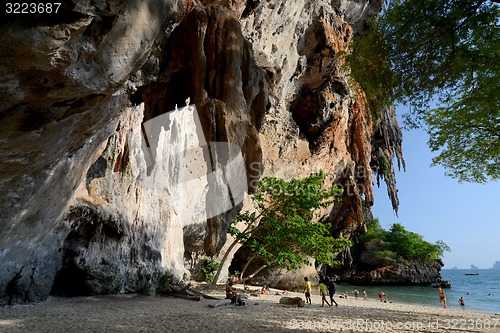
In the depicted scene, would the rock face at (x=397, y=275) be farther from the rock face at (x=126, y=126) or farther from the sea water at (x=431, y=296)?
the rock face at (x=126, y=126)

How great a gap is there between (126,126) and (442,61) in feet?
36.7

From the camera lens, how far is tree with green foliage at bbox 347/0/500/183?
6.60 meters

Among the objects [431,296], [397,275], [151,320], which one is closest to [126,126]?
[151,320]

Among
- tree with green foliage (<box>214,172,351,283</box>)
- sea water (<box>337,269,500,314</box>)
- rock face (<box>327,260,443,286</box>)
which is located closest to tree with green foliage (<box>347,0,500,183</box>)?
tree with green foliage (<box>214,172,351,283</box>)

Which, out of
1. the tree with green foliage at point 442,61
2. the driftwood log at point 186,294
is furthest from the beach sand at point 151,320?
the tree with green foliage at point 442,61

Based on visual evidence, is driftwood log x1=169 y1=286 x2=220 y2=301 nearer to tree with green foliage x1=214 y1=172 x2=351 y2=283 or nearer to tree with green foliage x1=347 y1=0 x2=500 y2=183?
tree with green foliage x1=214 y1=172 x2=351 y2=283

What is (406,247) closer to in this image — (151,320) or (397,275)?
(397,275)

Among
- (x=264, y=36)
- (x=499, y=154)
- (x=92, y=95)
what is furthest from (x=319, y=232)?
(x=92, y=95)

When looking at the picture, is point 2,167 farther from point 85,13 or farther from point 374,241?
point 374,241

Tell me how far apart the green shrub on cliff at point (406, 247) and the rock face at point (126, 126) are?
28418 millimetres

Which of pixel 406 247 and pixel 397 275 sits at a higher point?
pixel 406 247

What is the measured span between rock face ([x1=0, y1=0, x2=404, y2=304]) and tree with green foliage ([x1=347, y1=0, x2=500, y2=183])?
3219 mm

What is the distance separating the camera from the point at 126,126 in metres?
12.6

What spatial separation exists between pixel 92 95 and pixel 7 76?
3.10 feet
